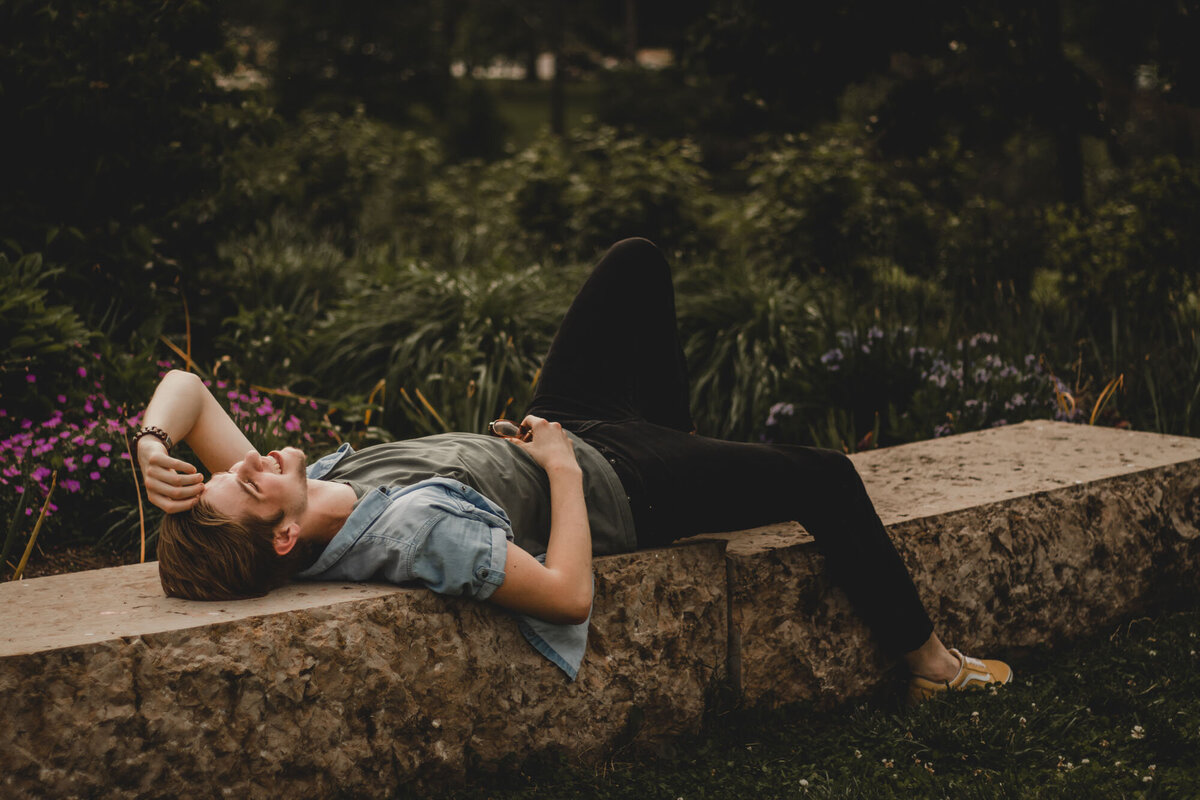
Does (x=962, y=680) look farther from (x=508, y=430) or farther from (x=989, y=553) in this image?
(x=508, y=430)

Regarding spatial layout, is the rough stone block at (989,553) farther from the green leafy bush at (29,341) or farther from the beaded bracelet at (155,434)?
the green leafy bush at (29,341)

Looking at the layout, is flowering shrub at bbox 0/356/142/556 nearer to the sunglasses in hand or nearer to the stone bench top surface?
the stone bench top surface

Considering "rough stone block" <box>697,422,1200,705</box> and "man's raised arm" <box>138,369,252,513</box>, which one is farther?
"rough stone block" <box>697,422,1200,705</box>

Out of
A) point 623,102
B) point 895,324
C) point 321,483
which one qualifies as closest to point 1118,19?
point 895,324

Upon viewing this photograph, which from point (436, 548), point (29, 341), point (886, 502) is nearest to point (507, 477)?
point (436, 548)

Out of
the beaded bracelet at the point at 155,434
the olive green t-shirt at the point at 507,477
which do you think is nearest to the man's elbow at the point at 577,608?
the olive green t-shirt at the point at 507,477

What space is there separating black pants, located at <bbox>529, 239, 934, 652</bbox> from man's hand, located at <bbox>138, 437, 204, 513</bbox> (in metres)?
1.10

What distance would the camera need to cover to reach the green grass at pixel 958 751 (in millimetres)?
2577

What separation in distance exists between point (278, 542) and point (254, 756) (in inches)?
18.2

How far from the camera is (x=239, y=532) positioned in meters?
2.37

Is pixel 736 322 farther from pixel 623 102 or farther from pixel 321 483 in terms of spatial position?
pixel 623 102

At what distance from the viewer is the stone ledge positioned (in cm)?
217

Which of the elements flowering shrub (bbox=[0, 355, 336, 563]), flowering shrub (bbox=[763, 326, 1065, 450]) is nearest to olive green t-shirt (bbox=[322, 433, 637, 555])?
flowering shrub (bbox=[0, 355, 336, 563])

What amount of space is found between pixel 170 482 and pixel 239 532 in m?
0.18
